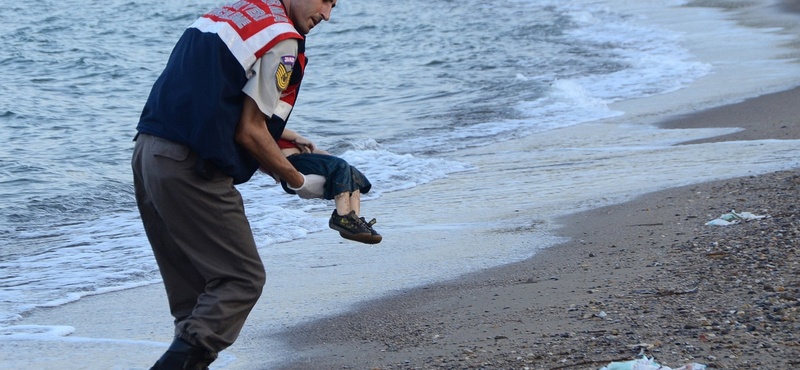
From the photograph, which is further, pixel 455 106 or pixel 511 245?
pixel 455 106

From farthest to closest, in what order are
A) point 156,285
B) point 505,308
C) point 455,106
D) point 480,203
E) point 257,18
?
1. point 455,106
2. point 480,203
3. point 156,285
4. point 505,308
5. point 257,18

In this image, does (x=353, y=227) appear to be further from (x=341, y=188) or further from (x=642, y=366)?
(x=642, y=366)

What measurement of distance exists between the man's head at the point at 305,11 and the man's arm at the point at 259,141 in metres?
0.34

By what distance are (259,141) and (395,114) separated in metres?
10.7

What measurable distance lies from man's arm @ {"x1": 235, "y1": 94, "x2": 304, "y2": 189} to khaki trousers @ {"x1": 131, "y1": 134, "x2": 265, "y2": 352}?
16 centimetres

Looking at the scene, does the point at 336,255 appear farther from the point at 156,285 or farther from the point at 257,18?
the point at 257,18

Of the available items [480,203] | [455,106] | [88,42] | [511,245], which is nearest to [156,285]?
[511,245]

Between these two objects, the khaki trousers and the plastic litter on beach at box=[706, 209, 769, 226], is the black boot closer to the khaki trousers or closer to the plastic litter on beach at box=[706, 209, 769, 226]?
the khaki trousers

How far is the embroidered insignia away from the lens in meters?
2.95

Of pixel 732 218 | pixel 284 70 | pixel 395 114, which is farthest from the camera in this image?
pixel 395 114

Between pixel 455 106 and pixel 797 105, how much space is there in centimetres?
498

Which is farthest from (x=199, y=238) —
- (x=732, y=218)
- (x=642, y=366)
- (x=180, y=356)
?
(x=732, y=218)

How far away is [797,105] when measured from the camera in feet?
34.4

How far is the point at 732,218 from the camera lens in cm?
557
